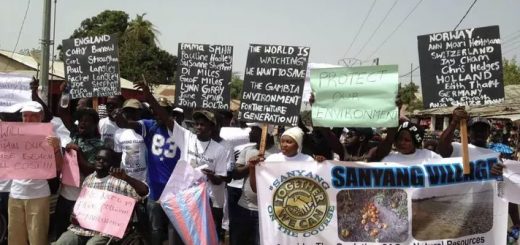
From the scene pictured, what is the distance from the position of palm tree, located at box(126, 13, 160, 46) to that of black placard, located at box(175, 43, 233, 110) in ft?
135

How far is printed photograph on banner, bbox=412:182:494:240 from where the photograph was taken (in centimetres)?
455

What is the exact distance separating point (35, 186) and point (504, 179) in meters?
4.59

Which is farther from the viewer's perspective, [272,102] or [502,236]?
[272,102]

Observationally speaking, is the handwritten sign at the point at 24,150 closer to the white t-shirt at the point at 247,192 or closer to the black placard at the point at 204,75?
the black placard at the point at 204,75

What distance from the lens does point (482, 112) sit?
73.5 feet

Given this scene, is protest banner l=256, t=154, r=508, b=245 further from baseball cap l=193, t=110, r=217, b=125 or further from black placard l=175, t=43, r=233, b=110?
black placard l=175, t=43, r=233, b=110

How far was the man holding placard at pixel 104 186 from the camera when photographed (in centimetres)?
464

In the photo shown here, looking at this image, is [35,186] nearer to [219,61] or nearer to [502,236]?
[219,61]

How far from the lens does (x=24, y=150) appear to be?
4996mm

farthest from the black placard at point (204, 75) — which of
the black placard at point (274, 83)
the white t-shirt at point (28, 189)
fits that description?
the white t-shirt at point (28, 189)

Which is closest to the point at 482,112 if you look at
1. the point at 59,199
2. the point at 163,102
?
the point at 163,102

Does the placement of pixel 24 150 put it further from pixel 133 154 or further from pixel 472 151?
pixel 472 151

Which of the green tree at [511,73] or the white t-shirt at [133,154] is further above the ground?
the green tree at [511,73]

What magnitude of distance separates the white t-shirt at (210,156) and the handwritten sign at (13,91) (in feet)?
7.49
